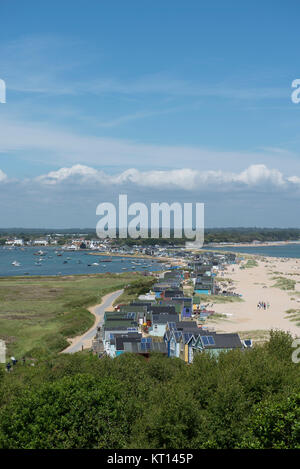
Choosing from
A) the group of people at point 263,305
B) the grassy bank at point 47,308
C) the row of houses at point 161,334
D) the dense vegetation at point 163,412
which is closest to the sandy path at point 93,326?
the grassy bank at point 47,308

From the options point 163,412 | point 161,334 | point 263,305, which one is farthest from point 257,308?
point 163,412

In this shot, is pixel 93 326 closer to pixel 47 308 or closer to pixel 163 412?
pixel 47 308

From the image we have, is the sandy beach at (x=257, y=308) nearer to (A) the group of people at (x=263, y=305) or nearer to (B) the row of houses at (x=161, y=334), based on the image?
(A) the group of people at (x=263, y=305)

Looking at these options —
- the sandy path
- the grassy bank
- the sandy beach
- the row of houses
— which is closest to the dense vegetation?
the row of houses

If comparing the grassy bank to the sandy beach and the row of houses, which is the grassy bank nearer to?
the row of houses
